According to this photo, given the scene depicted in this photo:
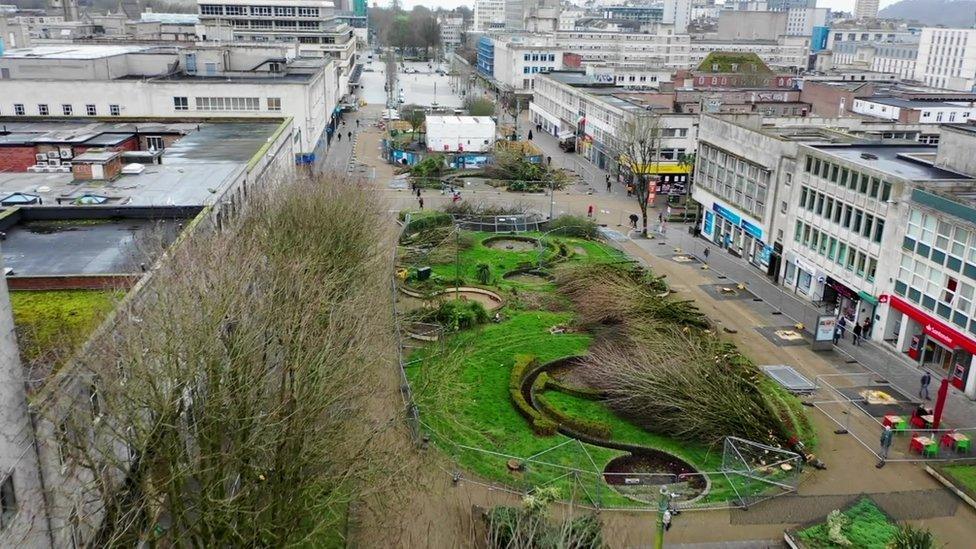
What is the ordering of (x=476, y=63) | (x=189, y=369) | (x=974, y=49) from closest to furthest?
(x=189, y=369) < (x=974, y=49) < (x=476, y=63)

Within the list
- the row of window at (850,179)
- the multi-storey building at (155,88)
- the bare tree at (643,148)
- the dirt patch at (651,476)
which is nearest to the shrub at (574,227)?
the bare tree at (643,148)

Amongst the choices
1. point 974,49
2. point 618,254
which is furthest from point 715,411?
point 974,49

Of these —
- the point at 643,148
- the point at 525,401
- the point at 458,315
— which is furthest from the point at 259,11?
the point at 525,401

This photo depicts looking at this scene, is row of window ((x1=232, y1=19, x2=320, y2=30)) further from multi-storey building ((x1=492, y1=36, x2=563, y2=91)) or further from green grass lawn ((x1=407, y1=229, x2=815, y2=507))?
green grass lawn ((x1=407, y1=229, x2=815, y2=507))

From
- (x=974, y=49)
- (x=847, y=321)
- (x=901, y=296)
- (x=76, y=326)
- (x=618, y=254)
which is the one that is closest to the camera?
(x=76, y=326)

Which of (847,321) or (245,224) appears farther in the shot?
(847,321)

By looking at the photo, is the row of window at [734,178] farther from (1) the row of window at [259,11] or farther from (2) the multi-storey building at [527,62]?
(1) the row of window at [259,11]

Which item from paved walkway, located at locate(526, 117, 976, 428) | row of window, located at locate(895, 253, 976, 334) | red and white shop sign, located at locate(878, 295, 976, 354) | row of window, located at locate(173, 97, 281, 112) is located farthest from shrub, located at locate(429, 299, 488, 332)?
row of window, located at locate(173, 97, 281, 112)

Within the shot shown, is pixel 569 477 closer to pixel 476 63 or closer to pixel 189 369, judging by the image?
pixel 189 369
